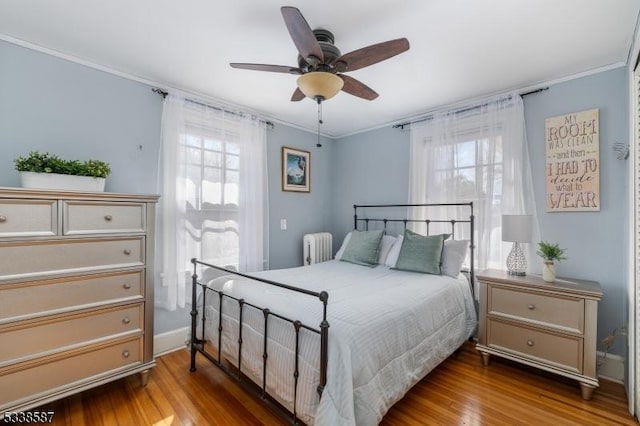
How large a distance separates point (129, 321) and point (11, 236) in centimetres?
84

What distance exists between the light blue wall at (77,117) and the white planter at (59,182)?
0.39m

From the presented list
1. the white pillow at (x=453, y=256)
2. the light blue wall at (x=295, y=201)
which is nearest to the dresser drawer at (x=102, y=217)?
the light blue wall at (x=295, y=201)

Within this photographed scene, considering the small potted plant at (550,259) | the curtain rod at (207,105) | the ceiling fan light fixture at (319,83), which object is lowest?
the small potted plant at (550,259)

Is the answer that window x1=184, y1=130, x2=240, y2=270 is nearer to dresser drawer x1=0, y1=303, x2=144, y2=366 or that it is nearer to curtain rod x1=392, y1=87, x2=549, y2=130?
dresser drawer x1=0, y1=303, x2=144, y2=366

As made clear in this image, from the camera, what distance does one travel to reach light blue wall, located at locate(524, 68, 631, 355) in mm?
Answer: 2256

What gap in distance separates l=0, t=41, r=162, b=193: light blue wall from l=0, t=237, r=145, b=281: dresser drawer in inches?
26.7

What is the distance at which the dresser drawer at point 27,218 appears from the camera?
1.62m

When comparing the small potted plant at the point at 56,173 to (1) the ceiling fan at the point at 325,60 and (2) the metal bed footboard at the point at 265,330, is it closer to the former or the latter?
(2) the metal bed footboard at the point at 265,330

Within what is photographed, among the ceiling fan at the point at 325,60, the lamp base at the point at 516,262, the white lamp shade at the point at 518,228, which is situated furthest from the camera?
the lamp base at the point at 516,262

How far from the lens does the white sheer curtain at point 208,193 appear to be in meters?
2.68

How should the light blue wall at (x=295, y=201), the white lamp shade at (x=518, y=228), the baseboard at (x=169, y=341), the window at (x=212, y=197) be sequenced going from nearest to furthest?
1. the white lamp shade at (x=518, y=228)
2. the baseboard at (x=169, y=341)
3. the window at (x=212, y=197)
4. the light blue wall at (x=295, y=201)

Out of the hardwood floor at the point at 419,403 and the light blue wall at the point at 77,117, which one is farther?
the light blue wall at the point at 77,117

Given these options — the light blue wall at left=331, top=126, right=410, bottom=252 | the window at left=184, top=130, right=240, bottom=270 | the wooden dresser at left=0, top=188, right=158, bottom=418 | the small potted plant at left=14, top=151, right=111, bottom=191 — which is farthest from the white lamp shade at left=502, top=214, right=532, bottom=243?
the small potted plant at left=14, top=151, right=111, bottom=191

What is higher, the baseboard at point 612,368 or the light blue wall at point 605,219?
the light blue wall at point 605,219
